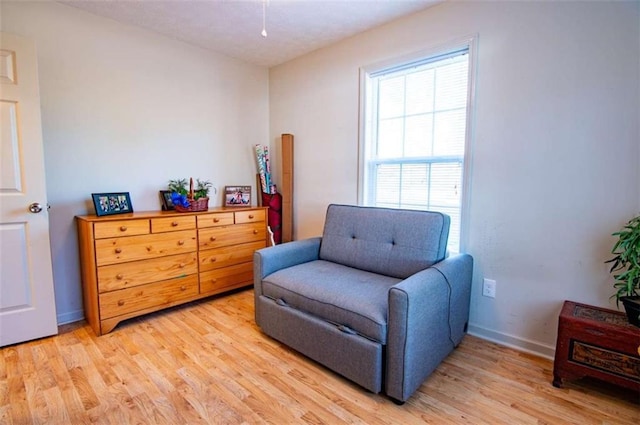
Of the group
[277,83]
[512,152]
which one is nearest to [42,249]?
[277,83]

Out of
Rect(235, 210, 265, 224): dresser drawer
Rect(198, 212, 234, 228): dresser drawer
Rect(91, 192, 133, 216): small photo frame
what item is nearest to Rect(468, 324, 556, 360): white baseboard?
Rect(235, 210, 265, 224): dresser drawer

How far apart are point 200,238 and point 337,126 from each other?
159 centimetres

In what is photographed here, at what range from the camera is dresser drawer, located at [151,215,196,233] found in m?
2.41

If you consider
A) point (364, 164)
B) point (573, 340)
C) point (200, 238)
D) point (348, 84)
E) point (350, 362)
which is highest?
point (348, 84)

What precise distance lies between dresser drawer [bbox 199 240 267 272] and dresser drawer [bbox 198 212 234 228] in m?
0.23

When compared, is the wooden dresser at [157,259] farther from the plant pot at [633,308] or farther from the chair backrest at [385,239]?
the plant pot at [633,308]

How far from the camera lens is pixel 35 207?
81.9 inches

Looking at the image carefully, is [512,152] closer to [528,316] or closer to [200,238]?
[528,316]

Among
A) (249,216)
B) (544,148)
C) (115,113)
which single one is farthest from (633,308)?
(115,113)

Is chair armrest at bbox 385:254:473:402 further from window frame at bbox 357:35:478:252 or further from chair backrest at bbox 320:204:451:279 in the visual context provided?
window frame at bbox 357:35:478:252

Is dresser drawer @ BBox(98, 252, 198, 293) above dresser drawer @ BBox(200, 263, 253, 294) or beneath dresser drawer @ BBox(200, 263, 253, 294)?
above

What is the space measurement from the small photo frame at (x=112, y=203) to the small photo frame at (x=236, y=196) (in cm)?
88

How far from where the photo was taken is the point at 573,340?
1614 mm

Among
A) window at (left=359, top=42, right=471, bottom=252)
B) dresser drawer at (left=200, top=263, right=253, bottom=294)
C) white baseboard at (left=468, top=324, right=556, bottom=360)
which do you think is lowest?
white baseboard at (left=468, top=324, right=556, bottom=360)
